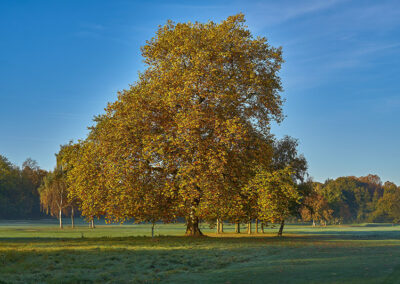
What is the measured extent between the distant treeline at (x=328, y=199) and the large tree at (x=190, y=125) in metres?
82.8

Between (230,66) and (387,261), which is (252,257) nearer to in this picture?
(387,261)

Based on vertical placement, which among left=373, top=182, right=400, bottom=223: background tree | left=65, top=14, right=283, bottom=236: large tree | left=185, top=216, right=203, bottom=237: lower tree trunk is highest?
left=65, top=14, right=283, bottom=236: large tree

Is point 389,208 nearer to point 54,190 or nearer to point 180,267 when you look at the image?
point 54,190

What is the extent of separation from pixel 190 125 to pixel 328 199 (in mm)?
113296

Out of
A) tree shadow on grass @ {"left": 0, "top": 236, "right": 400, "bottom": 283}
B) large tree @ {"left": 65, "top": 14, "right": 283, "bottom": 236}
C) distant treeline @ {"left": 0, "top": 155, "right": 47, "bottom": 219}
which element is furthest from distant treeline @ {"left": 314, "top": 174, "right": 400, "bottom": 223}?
tree shadow on grass @ {"left": 0, "top": 236, "right": 400, "bottom": 283}

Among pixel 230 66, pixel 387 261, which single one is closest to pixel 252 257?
pixel 387 261

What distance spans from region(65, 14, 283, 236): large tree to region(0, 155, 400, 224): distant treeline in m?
82.8

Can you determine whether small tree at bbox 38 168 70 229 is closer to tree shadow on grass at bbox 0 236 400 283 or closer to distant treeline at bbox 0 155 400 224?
distant treeline at bbox 0 155 400 224

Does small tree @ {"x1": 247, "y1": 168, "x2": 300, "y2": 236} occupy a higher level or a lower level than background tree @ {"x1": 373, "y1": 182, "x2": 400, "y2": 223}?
higher

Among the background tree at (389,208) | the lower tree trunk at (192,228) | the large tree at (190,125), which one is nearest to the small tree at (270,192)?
the large tree at (190,125)

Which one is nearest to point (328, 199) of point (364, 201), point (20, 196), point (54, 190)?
point (364, 201)

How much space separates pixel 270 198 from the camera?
121 ft

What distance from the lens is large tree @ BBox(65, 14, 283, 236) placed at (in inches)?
1425

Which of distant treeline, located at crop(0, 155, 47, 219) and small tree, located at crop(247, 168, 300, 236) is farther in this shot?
distant treeline, located at crop(0, 155, 47, 219)
